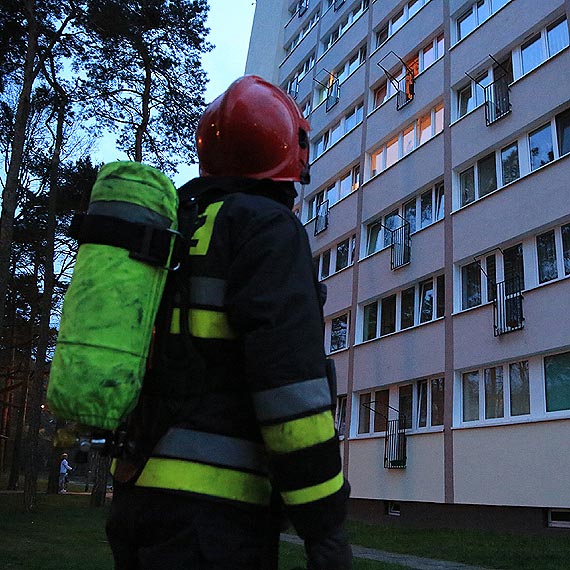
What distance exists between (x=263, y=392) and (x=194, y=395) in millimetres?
191

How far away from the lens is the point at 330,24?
30.5 meters

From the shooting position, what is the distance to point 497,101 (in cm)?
1744

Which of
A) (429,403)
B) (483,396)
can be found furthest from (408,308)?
(483,396)

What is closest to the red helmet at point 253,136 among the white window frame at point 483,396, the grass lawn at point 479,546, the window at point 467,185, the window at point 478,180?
the grass lawn at point 479,546

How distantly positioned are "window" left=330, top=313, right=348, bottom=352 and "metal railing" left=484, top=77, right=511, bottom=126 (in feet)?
28.0

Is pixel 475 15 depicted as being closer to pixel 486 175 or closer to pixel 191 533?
pixel 486 175

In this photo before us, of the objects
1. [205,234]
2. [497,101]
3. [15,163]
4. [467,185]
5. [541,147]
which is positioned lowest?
[205,234]

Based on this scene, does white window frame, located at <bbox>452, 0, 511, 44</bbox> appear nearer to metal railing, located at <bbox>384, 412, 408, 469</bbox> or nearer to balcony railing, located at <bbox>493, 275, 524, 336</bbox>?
balcony railing, located at <bbox>493, 275, 524, 336</bbox>

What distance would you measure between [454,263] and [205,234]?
54.1 feet

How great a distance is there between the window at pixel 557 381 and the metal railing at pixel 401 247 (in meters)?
6.32

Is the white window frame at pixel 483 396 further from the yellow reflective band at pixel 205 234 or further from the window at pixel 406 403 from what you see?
the yellow reflective band at pixel 205 234

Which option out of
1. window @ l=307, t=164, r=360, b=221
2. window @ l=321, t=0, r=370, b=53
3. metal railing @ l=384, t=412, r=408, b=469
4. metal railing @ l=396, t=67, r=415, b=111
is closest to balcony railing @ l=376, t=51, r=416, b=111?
metal railing @ l=396, t=67, r=415, b=111

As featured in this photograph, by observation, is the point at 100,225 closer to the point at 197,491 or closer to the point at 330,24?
the point at 197,491

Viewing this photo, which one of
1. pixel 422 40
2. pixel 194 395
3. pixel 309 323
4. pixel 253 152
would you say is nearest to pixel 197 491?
pixel 194 395
